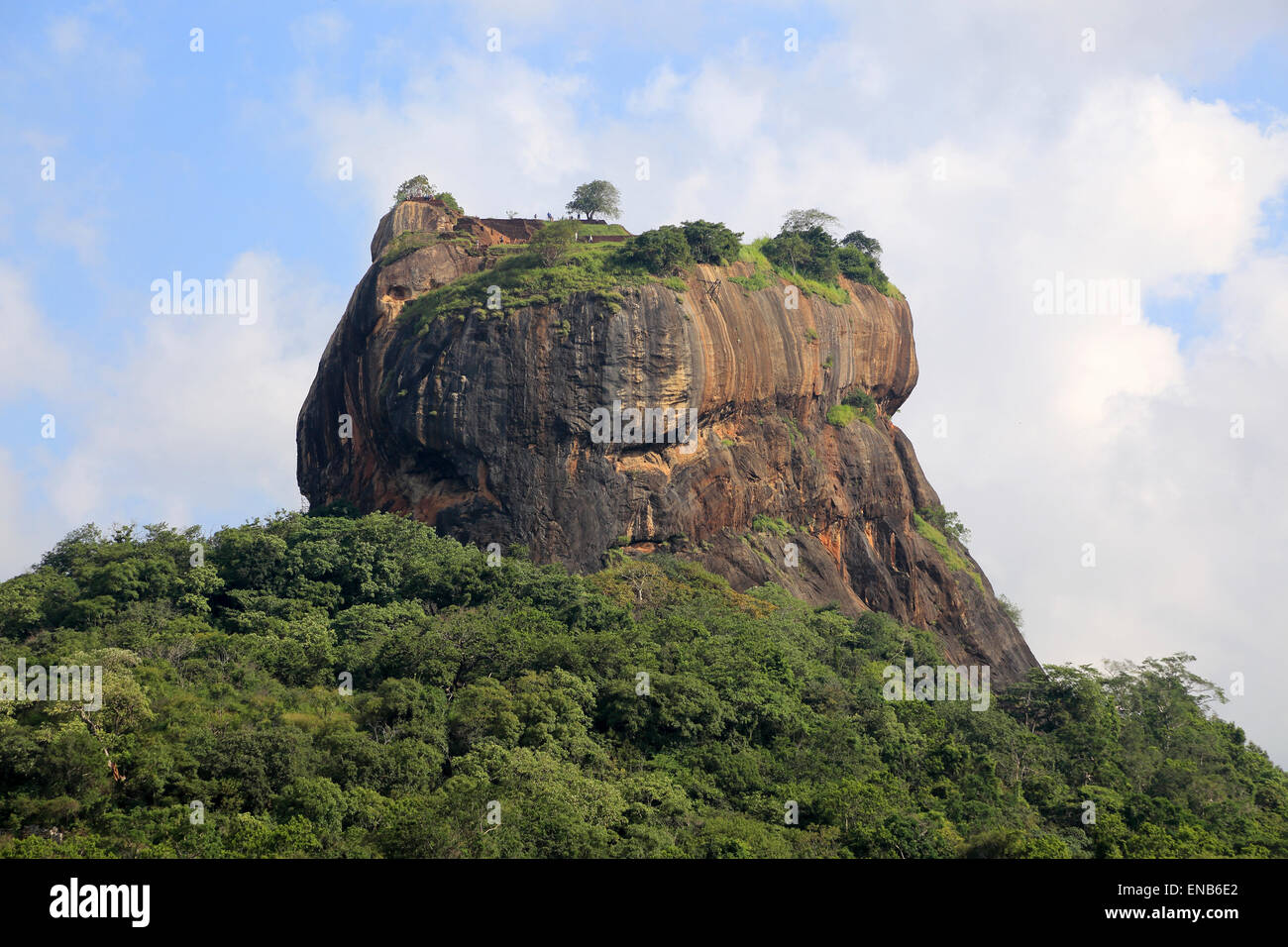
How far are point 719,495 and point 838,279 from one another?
13.0 metres

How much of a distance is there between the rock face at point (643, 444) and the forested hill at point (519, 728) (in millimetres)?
1901

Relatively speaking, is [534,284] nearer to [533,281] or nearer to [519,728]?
[533,281]

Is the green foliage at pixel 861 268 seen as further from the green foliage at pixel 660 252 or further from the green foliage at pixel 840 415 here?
the green foliage at pixel 660 252

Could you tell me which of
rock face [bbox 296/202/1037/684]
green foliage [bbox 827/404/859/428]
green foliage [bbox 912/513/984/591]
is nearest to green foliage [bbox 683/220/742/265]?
rock face [bbox 296/202/1037/684]

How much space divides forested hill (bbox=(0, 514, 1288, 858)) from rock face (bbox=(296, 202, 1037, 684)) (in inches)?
74.8

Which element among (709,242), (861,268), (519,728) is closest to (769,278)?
(709,242)

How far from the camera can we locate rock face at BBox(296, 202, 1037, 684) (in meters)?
40.6

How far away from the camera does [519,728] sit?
29.0 metres

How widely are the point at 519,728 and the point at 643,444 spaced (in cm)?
1425

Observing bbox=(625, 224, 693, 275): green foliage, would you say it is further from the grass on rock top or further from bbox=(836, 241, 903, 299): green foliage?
bbox=(836, 241, 903, 299): green foliage

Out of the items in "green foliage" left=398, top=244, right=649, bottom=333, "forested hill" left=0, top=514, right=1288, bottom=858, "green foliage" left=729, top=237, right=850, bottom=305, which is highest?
"green foliage" left=729, top=237, right=850, bottom=305

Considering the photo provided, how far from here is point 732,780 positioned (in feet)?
98.8
